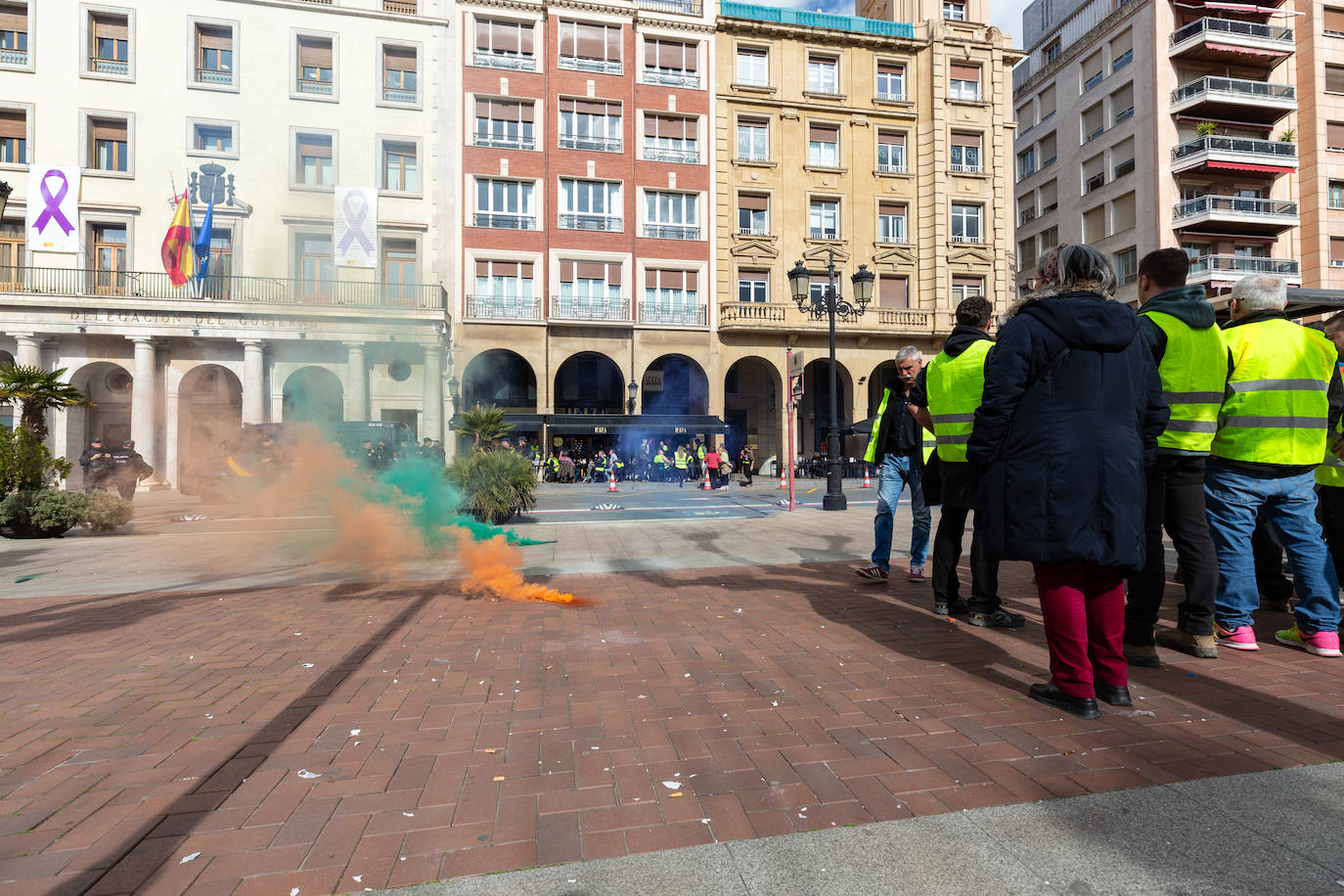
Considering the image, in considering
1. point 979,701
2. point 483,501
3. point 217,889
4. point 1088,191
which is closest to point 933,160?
point 1088,191

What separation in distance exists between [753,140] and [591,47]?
7586 mm

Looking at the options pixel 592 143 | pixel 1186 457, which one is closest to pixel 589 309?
pixel 592 143

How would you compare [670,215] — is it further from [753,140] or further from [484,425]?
[484,425]

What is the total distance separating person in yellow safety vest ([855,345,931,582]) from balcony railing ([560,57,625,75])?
25655 millimetres

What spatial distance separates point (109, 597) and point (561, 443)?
20.6 meters

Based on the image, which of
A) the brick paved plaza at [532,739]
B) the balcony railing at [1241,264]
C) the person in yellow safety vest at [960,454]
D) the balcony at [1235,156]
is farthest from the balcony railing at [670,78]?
the brick paved plaza at [532,739]

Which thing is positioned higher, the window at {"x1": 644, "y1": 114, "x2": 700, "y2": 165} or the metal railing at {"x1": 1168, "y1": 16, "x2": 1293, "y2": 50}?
the metal railing at {"x1": 1168, "y1": 16, "x2": 1293, "y2": 50}

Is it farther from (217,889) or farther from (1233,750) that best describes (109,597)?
(1233,750)

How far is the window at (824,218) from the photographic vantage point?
2797cm

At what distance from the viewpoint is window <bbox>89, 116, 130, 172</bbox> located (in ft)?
34.8

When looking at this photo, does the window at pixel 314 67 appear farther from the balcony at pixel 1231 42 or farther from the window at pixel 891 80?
the balcony at pixel 1231 42

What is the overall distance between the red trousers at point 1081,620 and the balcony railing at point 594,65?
28.5m

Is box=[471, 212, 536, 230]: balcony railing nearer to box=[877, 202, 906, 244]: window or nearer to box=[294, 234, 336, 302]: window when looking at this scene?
box=[877, 202, 906, 244]: window

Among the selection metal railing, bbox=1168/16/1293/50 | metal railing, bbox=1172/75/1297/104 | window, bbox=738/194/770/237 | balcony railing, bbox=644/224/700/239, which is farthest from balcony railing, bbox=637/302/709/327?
metal railing, bbox=1168/16/1293/50
